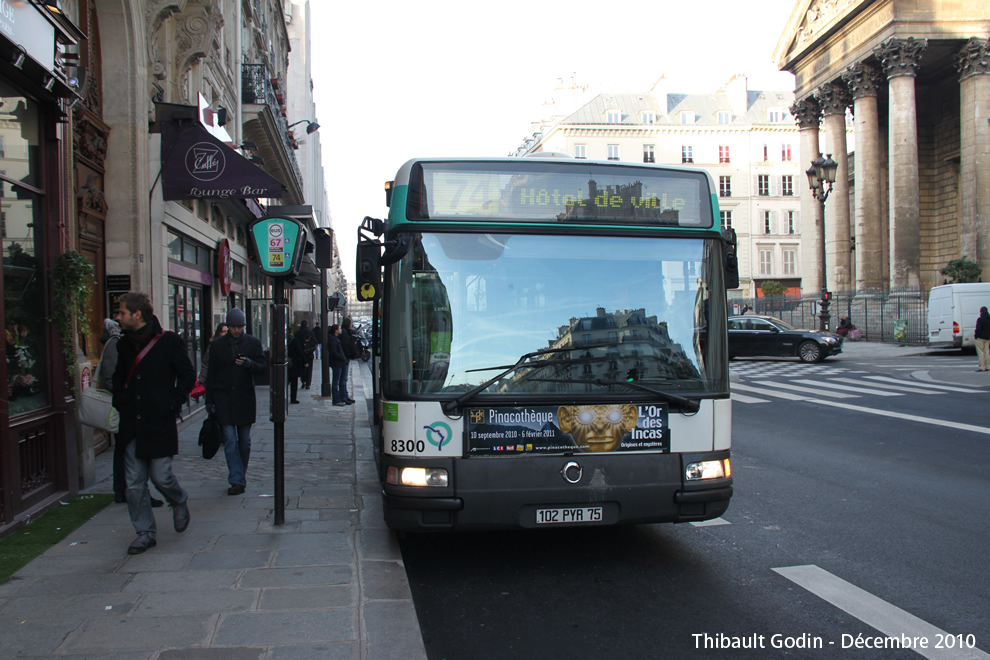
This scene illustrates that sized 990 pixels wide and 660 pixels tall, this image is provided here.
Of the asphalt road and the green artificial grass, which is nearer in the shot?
the asphalt road

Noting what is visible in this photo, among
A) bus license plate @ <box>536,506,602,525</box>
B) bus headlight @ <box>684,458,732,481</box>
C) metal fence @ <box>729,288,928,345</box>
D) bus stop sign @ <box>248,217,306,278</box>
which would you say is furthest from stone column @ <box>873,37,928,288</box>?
bus license plate @ <box>536,506,602,525</box>

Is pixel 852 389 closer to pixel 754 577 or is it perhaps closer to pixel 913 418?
pixel 913 418

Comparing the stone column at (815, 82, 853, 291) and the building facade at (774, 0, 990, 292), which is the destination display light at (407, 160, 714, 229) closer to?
the building facade at (774, 0, 990, 292)

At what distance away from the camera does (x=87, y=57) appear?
31.0ft

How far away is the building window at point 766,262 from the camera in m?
67.2

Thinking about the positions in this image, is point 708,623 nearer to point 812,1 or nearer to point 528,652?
point 528,652

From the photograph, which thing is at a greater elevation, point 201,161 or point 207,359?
point 201,161

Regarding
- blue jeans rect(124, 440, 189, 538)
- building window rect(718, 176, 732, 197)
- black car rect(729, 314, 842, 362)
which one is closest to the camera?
blue jeans rect(124, 440, 189, 538)

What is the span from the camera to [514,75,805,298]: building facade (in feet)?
215

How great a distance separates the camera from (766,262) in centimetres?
6738

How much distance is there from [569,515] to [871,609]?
5.82 feet

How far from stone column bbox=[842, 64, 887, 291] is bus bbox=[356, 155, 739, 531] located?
3556cm

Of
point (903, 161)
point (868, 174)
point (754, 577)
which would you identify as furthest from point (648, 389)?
point (868, 174)

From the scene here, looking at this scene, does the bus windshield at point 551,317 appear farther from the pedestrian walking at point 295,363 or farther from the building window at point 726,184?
the building window at point 726,184
